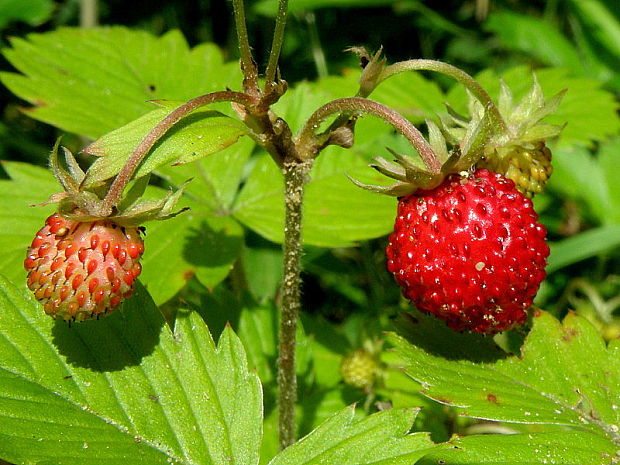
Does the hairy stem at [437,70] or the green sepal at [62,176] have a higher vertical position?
the hairy stem at [437,70]

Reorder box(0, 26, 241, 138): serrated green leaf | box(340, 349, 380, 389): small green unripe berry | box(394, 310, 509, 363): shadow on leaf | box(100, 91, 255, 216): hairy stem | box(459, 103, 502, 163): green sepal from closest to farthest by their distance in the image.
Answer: box(100, 91, 255, 216): hairy stem < box(459, 103, 502, 163): green sepal < box(394, 310, 509, 363): shadow on leaf < box(340, 349, 380, 389): small green unripe berry < box(0, 26, 241, 138): serrated green leaf

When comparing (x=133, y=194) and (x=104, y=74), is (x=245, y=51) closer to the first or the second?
(x=133, y=194)

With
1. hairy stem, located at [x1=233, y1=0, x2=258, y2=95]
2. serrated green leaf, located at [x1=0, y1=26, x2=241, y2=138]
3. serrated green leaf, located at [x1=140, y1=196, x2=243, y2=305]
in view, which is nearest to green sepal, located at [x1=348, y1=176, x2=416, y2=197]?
hairy stem, located at [x1=233, y1=0, x2=258, y2=95]

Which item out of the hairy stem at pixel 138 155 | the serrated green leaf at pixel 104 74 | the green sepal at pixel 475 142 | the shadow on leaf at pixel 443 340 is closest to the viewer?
the hairy stem at pixel 138 155

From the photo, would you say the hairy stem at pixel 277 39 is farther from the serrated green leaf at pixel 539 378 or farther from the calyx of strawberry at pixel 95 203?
the serrated green leaf at pixel 539 378

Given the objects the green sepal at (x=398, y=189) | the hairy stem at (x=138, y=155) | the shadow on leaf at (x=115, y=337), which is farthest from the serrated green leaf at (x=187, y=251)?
the green sepal at (x=398, y=189)

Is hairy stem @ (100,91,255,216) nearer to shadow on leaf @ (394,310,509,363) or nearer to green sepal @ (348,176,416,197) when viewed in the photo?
green sepal @ (348,176,416,197)

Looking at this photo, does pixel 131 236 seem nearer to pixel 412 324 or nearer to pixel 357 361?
pixel 412 324
